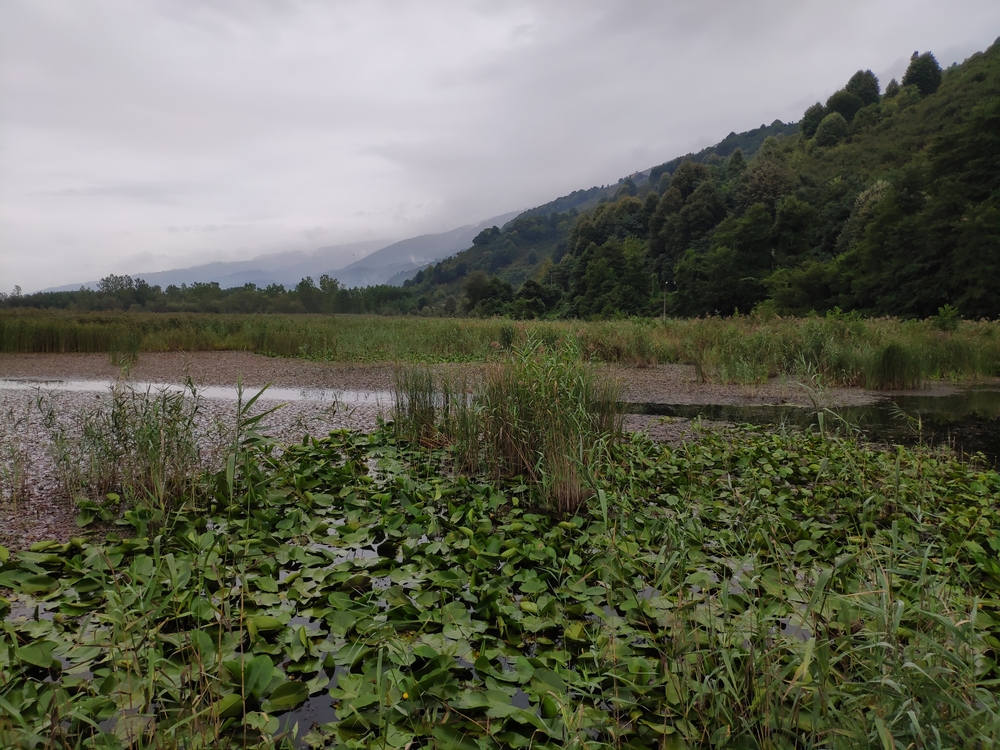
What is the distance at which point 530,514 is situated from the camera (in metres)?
3.32

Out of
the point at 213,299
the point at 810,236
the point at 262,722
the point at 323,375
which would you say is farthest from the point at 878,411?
the point at 213,299

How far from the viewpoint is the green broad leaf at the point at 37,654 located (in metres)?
1.77

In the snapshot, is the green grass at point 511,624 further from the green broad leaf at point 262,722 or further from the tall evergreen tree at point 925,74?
the tall evergreen tree at point 925,74

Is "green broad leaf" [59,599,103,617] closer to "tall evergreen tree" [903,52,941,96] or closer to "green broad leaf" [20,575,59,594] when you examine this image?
"green broad leaf" [20,575,59,594]

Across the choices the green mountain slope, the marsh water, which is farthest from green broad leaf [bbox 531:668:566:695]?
the green mountain slope

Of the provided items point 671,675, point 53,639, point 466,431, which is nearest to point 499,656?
point 671,675

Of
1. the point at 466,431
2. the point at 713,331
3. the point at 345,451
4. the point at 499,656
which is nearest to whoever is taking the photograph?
the point at 499,656

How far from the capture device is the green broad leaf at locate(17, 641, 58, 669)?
1769mm

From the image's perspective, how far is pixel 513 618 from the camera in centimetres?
223

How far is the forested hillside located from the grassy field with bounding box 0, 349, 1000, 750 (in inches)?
785

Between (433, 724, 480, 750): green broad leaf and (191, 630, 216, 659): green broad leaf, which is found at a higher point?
(191, 630, 216, 659): green broad leaf

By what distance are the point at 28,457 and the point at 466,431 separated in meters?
3.34

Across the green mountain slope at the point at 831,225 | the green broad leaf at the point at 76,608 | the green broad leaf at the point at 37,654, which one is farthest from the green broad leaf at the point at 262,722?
the green mountain slope at the point at 831,225

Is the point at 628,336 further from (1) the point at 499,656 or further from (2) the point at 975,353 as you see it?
(1) the point at 499,656
